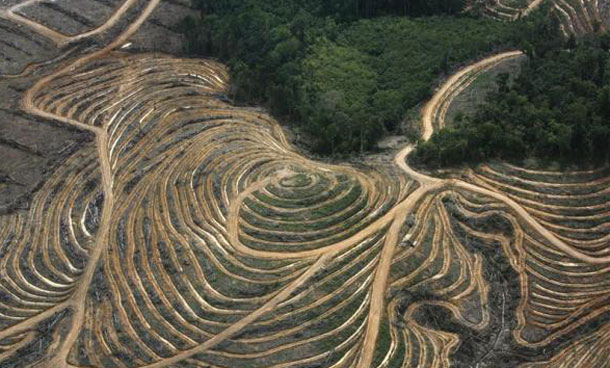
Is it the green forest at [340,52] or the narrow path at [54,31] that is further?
the narrow path at [54,31]

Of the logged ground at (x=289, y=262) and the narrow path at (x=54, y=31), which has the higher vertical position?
the narrow path at (x=54, y=31)

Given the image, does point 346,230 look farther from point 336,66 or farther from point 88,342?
point 336,66

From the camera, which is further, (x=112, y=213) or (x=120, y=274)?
(x=112, y=213)

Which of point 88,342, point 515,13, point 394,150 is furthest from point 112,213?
point 515,13

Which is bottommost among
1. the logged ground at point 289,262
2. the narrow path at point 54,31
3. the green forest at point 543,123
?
the logged ground at point 289,262

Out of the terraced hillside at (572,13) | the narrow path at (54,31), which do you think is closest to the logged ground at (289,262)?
the narrow path at (54,31)

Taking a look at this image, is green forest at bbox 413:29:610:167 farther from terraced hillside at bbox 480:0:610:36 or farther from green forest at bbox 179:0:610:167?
Answer: terraced hillside at bbox 480:0:610:36

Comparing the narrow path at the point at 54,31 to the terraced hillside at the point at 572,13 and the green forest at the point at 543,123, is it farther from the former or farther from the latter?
the terraced hillside at the point at 572,13

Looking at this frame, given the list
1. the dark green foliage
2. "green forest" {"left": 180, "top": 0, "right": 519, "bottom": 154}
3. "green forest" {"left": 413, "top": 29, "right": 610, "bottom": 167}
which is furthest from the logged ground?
"green forest" {"left": 180, "top": 0, "right": 519, "bottom": 154}
